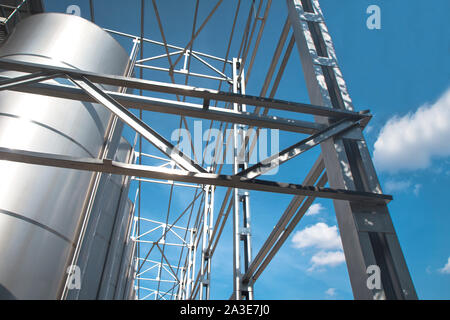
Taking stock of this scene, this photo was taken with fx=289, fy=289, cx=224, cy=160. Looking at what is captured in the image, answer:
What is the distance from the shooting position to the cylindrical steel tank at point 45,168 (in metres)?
4.22

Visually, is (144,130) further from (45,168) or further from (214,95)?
(45,168)

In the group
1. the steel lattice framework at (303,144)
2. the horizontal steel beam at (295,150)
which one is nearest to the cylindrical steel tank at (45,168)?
the steel lattice framework at (303,144)

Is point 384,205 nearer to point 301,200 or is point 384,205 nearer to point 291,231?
point 301,200

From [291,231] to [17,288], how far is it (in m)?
4.61

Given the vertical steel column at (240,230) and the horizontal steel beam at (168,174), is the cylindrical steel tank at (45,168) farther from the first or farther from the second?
the vertical steel column at (240,230)

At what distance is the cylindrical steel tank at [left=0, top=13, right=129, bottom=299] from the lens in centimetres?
422

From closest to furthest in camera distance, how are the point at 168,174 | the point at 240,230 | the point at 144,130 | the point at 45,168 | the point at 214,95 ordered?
1. the point at 168,174
2. the point at 144,130
3. the point at 214,95
4. the point at 45,168
5. the point at 240,230

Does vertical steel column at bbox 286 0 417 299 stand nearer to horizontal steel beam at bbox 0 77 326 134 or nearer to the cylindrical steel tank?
horizontal steel beam at bbox 0 77 326 134

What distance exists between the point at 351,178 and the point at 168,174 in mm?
2390

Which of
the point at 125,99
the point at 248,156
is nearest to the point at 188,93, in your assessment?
the point at 125,99

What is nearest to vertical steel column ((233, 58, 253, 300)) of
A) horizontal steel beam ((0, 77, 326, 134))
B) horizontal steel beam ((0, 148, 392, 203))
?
horizontal steel beam ((0, 77, 326, 134))

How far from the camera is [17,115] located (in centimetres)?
485

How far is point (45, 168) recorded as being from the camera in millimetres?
4723

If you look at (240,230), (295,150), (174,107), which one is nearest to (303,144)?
(295,150)
